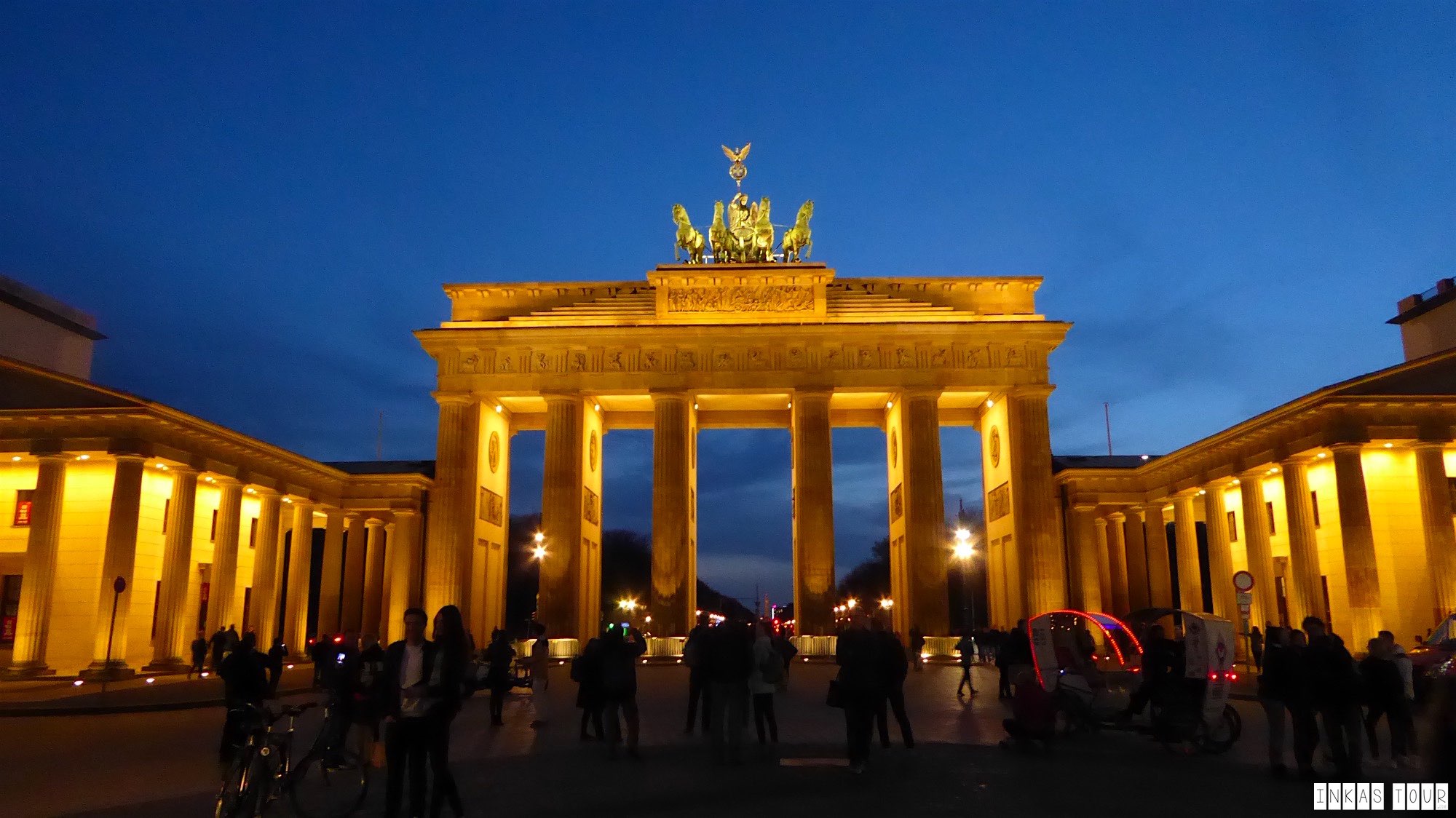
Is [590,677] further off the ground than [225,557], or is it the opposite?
[225,557]

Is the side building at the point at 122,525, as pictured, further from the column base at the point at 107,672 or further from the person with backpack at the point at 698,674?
the person with backpack at the point at 698,674

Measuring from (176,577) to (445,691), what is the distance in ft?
92.9

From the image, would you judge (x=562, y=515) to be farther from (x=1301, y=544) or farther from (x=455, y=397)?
(x=1301, y=544)

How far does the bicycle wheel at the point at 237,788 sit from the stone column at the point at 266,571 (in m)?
32.5

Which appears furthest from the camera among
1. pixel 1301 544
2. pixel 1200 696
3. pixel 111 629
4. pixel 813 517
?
pixel 813 517

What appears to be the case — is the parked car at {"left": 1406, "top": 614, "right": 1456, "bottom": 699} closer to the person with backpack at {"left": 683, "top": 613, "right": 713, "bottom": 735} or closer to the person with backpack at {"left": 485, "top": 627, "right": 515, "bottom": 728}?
the person with backpack at {"left": 683, "top": 613, "right": 713, "bottom": 735}

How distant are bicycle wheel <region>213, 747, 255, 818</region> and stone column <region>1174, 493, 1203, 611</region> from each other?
4032cm

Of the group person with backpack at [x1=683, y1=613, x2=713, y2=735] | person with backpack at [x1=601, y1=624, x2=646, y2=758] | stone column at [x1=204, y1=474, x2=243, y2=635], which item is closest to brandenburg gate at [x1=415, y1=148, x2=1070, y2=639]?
stone column at [x1=204, y1=474, x2=243, y2=635]

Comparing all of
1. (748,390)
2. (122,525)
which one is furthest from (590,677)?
(748,390)

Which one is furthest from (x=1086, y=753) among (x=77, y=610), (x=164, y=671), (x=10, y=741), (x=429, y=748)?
(x=77, y=610)

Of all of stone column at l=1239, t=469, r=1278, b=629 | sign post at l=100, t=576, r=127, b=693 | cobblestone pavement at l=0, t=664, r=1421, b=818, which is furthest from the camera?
stone column at l=1239, t=469, r=1278, b=629

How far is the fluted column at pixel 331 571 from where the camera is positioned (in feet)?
147

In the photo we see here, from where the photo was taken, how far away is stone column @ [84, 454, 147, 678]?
28266 millimetres

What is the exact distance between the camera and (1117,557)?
47500 millimetres
